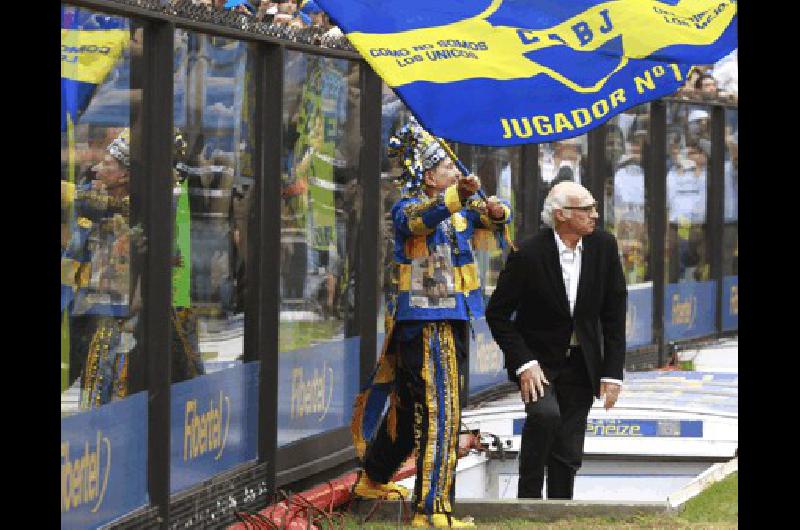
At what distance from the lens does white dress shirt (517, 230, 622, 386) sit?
961 cm

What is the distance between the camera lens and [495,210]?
9125 mm

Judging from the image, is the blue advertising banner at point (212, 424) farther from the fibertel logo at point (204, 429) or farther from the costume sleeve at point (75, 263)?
the costume sleeve at point (75, 263)

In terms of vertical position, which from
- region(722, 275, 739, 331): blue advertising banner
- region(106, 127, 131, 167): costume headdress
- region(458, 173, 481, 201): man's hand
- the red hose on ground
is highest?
region(106, 127, 131, 167): costume headdress

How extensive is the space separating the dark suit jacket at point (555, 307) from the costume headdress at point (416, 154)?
829 millimetres

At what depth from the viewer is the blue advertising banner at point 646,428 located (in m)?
12.4

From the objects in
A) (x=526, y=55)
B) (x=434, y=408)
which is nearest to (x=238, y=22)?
(x=526, y=55)

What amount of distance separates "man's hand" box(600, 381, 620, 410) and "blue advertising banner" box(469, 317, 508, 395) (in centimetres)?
459

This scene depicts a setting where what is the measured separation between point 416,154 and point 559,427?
157 centimetres

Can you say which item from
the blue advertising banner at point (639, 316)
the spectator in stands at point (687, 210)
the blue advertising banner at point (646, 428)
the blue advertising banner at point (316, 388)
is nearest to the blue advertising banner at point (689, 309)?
the spectator in stands at point (687, 210)

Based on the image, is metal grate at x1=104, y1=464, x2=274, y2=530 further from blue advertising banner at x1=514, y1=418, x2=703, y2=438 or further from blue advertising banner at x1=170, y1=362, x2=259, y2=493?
blue advertising banner at x1=514, y1=418, x2=703, y2=438

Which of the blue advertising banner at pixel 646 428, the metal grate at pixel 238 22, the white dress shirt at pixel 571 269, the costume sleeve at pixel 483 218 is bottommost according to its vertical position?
the blue advertising banner at pixel 646 428

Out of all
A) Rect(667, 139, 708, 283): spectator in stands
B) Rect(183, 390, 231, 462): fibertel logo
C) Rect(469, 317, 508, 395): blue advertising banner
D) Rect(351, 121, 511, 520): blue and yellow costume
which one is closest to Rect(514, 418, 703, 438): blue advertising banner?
Rect(469, 317, 508, 395): blue advertising banner

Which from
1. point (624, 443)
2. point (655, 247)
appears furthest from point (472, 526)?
point (655, 247)
